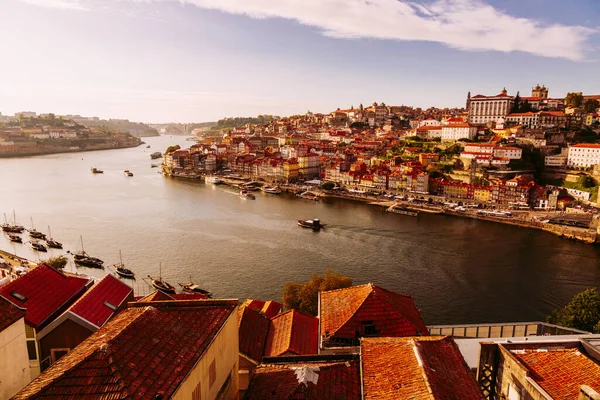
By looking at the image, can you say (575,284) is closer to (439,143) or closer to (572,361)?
(572,361)

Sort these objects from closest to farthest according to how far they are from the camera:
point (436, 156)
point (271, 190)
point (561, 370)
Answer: point (561, 370)
point (271, 190)
point (436, 156)

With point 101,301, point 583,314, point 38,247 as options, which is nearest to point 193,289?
point 101,301

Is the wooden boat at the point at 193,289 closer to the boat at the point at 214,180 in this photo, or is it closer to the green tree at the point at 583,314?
the green tree at the point at 583,314

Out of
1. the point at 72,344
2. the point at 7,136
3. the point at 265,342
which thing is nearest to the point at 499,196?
the point at 265,342

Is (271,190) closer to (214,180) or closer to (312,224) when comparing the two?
(214,180)

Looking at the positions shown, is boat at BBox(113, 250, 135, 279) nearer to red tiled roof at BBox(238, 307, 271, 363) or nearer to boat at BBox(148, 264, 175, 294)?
boat at BBox(148, 264, 175, 294)

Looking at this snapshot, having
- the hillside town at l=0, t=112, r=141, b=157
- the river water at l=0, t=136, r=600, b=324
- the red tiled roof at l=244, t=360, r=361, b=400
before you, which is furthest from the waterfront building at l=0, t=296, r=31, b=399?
the hillside town at l=0, t=112, r=141, b=157
